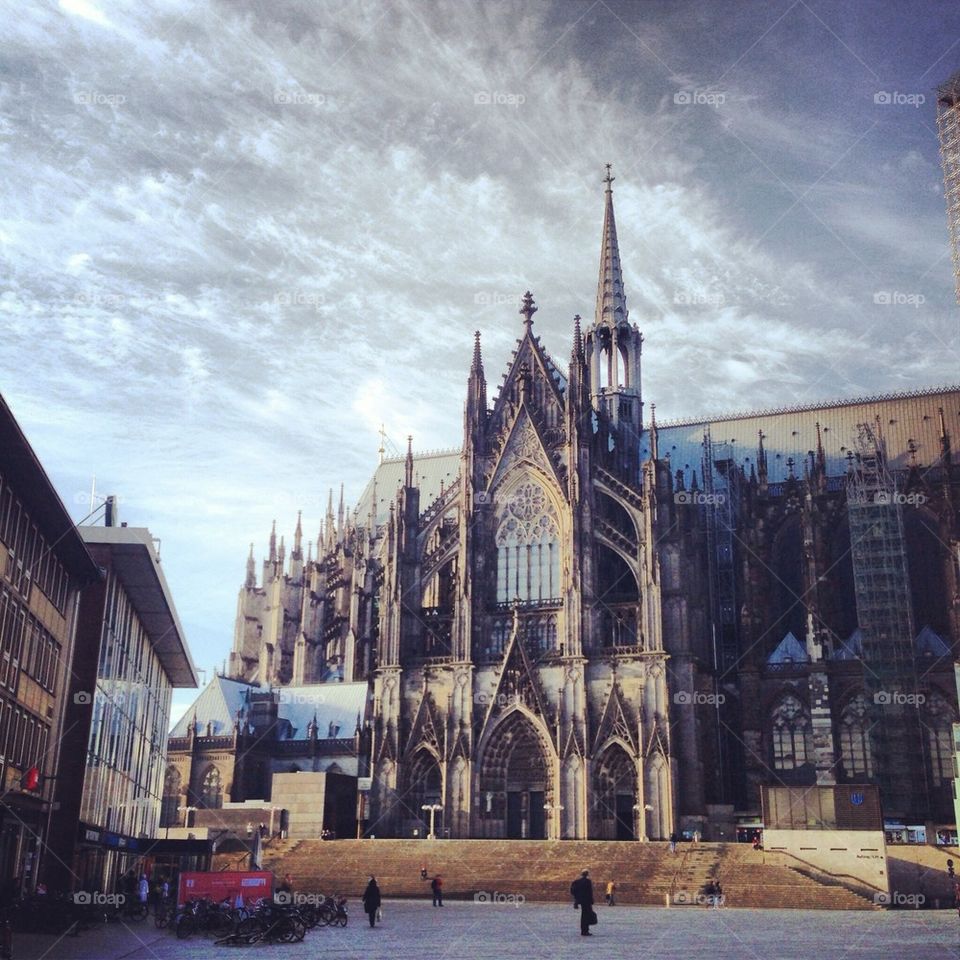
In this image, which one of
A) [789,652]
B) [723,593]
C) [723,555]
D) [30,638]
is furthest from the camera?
[723,555]

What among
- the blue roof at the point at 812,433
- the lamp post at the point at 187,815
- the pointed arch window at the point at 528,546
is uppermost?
the blue roof at the point at 812,433

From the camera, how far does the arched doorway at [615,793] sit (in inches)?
2111

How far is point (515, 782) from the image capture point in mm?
57094

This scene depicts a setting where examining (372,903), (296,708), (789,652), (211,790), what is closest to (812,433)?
(789,652)

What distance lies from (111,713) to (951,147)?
162 ft

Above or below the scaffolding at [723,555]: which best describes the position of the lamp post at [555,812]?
below

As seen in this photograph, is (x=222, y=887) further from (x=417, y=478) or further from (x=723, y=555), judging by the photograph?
(x=417, y=478)

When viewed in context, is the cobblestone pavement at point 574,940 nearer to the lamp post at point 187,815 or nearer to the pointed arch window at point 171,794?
the lamp post at point 187,815

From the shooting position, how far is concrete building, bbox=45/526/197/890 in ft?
114

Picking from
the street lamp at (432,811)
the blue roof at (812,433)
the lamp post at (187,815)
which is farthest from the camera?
the blue roof at (812,433)

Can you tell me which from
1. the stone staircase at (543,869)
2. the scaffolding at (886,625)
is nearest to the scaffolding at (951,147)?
the scaffolding at (886,625)

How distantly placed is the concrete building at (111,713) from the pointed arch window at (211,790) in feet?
54.0

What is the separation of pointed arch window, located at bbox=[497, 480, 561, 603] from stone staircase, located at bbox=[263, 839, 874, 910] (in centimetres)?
1428

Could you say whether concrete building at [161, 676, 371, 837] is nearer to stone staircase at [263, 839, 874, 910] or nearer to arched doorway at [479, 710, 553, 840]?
arched doorway at [479, 710, 553, 840]
